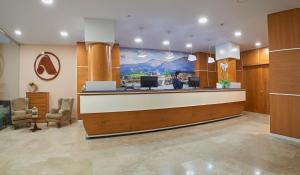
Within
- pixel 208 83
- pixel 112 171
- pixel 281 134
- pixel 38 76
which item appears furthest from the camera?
pixel 208 83

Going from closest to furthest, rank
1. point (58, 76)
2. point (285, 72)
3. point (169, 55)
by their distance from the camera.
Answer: point (285, 72) < point (58, 76) < point (169, 55)

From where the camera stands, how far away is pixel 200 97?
20.2 feet

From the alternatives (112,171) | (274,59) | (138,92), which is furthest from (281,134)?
(112,171)

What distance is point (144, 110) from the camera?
5.13 m

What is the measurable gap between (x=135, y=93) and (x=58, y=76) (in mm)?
4923

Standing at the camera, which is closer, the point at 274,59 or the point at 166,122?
the point at 274,59

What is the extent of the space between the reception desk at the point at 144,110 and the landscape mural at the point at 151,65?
341 centimetres

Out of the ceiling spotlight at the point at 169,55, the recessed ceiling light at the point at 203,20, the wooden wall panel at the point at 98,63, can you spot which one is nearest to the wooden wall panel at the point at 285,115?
the recessed ceiling light at the point at 203,20

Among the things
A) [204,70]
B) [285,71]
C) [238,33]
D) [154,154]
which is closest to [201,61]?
[204,70]

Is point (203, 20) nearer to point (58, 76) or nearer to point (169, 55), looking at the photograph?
point (169, 55)

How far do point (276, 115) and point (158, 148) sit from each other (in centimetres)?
337

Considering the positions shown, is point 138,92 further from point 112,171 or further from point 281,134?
point 281,134

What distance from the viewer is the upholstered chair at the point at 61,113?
6.41 metres

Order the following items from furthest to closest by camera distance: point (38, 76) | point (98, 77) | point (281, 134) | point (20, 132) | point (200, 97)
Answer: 1. point (38, 76)
2. point (200, 97)
3. point (20, 132)
4. point (98, 77)
5. point (281, 134)
